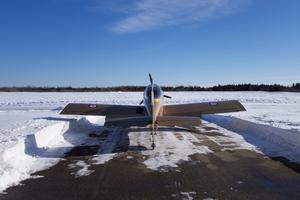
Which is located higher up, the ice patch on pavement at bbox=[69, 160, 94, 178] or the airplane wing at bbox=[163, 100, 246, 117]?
the airplane wing at bbox=[163, 100, 246, 117]

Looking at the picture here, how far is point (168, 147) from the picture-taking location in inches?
381

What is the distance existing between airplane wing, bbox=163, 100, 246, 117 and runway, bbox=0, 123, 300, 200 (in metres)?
5.22

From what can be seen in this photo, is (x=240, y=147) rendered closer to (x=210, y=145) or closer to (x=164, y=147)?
(x=210, y=145)

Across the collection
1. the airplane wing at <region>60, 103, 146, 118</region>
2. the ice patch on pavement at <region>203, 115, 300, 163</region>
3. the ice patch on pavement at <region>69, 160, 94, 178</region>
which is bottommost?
the ice patch on pavement at <region>69, 160, 94, 178</region>

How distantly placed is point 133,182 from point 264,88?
2877 inches

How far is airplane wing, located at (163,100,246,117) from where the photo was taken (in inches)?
604

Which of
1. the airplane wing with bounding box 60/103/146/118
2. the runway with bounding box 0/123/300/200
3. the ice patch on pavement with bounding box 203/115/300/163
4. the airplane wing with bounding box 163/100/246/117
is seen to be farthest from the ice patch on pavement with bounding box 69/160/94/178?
the airplane wing with bounding box 163/100/246/117

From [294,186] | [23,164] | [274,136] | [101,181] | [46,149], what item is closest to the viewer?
[294,186]

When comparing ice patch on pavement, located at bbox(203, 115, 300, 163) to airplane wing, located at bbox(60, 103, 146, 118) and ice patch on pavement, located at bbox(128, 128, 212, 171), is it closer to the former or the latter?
ice patch on pavement, located at bbox(128, 128, 212, 171)

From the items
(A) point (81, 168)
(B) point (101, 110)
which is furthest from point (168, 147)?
(B) point (101, 110)

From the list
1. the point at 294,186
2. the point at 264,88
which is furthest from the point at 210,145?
the point at 264,88

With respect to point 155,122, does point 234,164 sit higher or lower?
lower

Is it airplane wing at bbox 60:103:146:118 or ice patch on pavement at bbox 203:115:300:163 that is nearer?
ice patch on pavement at bbox 203:115:300:163

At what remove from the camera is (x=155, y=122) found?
1018 centimetres
